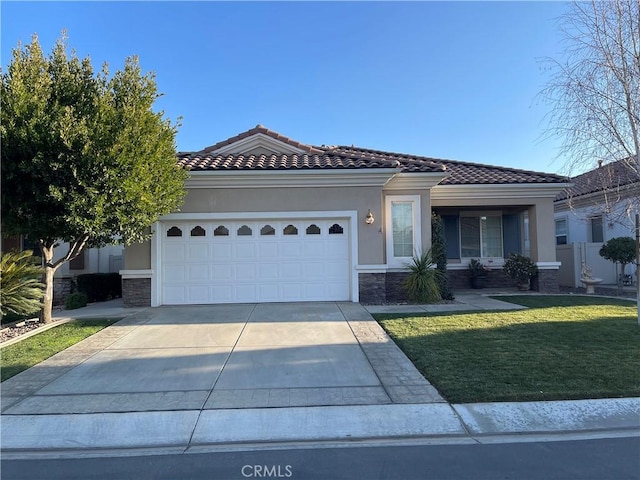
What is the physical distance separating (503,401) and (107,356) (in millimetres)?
6186

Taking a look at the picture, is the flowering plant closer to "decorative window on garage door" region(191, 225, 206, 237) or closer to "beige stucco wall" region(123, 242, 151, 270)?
"decorative window on garage door" region(191, 225, 206, 237)

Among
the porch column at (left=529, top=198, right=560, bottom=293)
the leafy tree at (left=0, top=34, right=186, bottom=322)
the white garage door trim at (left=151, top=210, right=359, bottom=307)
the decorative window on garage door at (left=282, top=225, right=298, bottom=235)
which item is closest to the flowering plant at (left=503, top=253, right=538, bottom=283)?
the porch column at (left=529, top=198, right=560, bottom=293)

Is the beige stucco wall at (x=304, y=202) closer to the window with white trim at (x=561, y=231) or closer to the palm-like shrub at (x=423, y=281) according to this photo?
the palm-like shrub at (x=423, y=281)

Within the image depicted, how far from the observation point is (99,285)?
13844 mm

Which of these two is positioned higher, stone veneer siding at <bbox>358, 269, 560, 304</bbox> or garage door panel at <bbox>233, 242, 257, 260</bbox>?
garage door panel at <bbox>233, 242, 257, 260</bbox>

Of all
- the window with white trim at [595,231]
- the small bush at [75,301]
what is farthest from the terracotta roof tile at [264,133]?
the window with white trim at [595,231]

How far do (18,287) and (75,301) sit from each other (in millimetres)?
3638

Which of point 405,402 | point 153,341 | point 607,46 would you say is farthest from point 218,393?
point 607,46

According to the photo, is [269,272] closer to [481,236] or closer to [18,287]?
[18,287]

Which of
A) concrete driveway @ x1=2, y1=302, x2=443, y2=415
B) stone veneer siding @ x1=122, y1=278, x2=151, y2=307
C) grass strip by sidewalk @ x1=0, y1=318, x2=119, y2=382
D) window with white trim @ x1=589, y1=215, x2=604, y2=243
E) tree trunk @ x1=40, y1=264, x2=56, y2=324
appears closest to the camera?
concrete driveway @ x1=2, y1=302, x2=443, y2=415

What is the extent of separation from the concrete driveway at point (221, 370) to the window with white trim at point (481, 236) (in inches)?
350

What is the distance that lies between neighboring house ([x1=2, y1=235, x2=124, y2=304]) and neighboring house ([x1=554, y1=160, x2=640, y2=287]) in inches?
545

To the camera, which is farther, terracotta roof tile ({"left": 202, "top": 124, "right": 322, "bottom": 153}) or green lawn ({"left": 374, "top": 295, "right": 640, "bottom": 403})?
terracotta roof tile ({"left": 202, "top": 124, "right": 322, "bottom": 153})

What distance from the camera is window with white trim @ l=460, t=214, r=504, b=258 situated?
1648 centimetres
